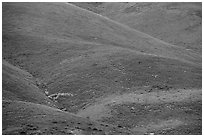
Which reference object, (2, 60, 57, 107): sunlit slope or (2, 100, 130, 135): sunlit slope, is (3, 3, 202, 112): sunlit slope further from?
(2, 100, 130, 135): sunlit slope

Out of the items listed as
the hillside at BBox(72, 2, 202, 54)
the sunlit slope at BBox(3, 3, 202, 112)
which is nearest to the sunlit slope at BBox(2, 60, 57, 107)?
the sunlit slope at BBox(3, 3, 202, 112)

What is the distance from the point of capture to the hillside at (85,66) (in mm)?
44094

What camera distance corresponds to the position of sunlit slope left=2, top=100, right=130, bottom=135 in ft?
104

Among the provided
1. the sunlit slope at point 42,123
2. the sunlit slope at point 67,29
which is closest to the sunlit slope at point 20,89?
the sunlit slope at point 42,123

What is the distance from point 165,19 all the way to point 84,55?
51.8 m

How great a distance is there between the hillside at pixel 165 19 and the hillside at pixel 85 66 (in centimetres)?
1485

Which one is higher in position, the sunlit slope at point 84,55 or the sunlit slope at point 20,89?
the sunlit slope at point 20,89

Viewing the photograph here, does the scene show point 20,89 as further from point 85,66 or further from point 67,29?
point 67,29

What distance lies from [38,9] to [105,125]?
5872 centimetres

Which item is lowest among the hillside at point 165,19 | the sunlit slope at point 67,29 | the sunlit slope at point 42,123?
the hillside at point 165,19

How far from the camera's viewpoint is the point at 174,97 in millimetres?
46688

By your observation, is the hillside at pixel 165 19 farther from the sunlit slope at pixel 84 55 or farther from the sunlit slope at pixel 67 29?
the sunlit slope at pixel 84 55

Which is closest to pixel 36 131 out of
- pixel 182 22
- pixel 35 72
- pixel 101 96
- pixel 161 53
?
pixel 101 96

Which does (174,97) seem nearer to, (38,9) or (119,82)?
(119,82)
